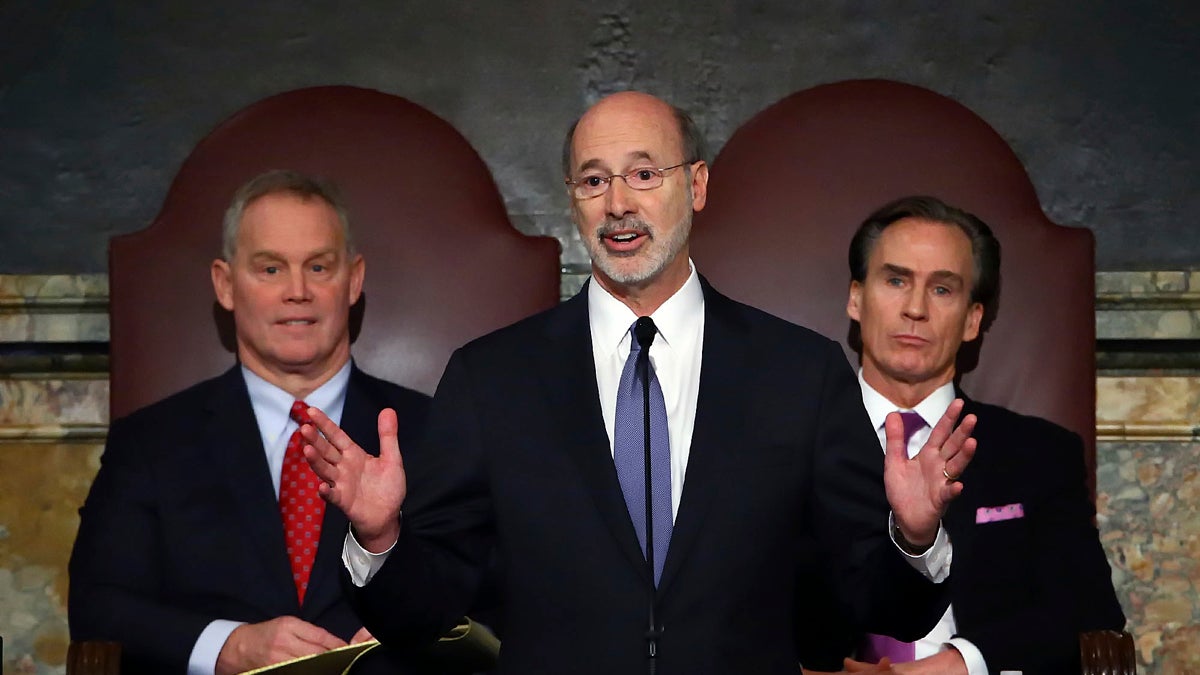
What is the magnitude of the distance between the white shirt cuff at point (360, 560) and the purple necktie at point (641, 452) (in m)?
0.32

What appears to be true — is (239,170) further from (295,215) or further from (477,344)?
(477,344)

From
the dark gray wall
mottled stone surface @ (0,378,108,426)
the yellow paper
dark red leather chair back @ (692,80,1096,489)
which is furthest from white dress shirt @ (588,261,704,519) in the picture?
mottled stone surface @ (0,378,108,426)

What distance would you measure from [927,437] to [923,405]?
0.39ft

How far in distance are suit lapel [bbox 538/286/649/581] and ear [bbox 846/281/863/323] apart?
0.85 meters

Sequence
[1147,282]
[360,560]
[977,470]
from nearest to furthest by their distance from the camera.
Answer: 1. [360,560]
2. [977,470]
3. [1147,282]

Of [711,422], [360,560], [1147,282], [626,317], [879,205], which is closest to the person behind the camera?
[360,560]

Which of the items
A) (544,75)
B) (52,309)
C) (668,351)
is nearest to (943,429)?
(668,351)

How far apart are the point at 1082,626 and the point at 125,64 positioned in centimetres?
230

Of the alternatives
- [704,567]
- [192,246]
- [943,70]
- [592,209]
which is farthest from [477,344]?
[943,70]

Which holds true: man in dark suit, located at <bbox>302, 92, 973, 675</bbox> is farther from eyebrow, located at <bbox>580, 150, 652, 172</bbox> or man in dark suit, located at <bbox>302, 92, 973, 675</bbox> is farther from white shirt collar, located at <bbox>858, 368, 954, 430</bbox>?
white shirt collar, located at <bbox>858, 368, 954, 430</bbox>

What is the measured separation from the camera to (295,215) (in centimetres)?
309

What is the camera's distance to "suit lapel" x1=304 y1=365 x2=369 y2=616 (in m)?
2.88

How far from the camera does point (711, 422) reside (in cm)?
228

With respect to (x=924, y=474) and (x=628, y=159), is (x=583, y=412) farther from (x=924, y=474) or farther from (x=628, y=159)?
(x=924, y=474)
